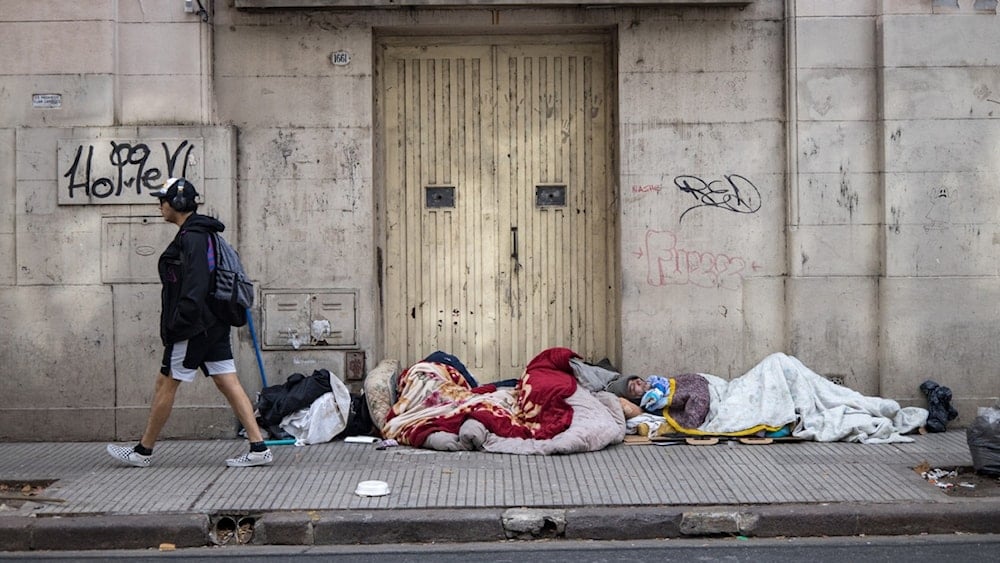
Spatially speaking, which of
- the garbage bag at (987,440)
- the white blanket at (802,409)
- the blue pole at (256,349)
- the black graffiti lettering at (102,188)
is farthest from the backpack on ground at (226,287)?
the garbage bag at (987,440)

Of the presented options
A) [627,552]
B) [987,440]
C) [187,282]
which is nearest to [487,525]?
[627,552]

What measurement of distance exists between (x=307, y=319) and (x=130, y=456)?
→ 6.15 feet

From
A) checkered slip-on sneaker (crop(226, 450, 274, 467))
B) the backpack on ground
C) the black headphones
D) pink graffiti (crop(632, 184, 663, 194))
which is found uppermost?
pink graffiti (crop(632, 184, 663, 194))

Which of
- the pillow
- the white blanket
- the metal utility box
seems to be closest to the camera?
the white blanket

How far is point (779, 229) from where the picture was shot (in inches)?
344

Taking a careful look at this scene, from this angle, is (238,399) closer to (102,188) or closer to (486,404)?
(486,404)

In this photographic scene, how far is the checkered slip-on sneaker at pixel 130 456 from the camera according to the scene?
732cm

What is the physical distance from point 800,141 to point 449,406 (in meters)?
3.61

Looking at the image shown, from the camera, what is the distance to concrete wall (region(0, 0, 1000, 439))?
8.41m

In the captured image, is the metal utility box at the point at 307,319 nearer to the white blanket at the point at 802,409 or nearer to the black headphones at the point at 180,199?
the black headphones at the point at 180,199

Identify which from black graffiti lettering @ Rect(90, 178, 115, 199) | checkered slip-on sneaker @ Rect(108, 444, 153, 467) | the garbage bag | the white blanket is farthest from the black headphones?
the garbage bag

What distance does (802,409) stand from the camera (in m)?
8.16

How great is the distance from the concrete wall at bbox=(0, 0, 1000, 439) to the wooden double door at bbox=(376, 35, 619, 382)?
39cm

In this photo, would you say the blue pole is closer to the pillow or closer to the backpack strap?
the pillow
